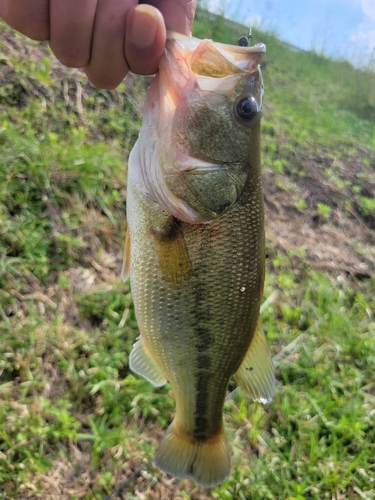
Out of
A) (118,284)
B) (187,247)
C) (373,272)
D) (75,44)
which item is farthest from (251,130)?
(373,272)

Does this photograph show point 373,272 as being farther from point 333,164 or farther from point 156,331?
point 156,331

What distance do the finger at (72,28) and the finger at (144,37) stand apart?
9cm

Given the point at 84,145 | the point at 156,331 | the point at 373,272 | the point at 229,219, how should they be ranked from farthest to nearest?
the point at 373,272 < the point at 84,145 < the point at 156,331 < the point at 229,219

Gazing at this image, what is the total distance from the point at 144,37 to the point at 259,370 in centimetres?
113

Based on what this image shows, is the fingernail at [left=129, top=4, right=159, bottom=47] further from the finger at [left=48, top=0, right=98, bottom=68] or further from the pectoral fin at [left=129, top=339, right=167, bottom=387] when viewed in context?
the pectoral fin at [left=129, top=339, right=167, bottom=387]

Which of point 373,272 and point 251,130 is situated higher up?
point 251,130

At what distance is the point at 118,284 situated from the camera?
2670mm

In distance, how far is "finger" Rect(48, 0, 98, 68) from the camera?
37.8 inches

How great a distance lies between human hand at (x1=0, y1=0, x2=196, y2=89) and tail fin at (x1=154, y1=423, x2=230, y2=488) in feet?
4.34

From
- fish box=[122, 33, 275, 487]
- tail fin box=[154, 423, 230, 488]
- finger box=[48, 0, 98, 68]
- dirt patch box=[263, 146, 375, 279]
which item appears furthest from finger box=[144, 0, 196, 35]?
dirt patch box=[263, 146, 375, 279]

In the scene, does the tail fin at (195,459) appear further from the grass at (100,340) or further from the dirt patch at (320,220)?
the dirt patch at (320,220)

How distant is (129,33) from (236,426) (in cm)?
220

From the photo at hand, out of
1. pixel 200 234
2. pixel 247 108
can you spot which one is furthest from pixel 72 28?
pixel 200 234

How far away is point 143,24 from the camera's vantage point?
96cm
